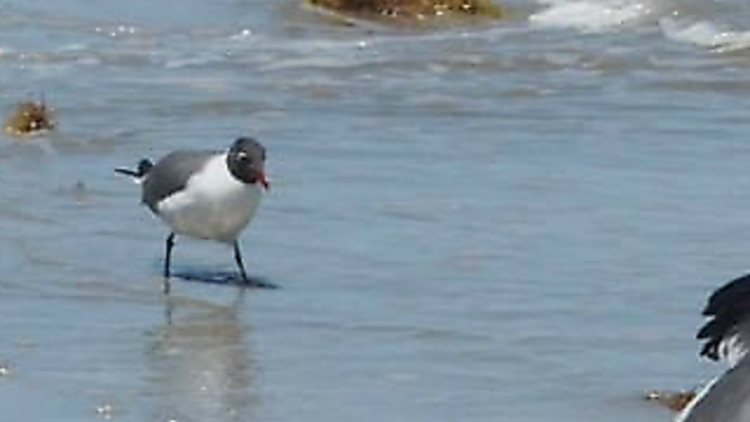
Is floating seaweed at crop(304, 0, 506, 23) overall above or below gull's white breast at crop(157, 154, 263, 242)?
below

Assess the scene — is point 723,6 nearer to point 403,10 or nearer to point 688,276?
point 403,10

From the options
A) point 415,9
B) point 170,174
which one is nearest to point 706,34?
point 415,9

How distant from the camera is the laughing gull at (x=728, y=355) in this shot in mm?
5129

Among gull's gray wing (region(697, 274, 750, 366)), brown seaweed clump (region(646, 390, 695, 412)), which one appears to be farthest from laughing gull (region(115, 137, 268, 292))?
gull's gray wing (region(697, 274, 750, 366))

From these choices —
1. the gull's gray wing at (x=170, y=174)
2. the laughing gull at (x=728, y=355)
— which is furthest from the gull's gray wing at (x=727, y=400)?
the gull's gray wing at (x=170, y=174)

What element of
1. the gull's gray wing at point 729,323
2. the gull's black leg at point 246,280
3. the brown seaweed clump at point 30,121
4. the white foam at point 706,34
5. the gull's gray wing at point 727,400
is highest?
the gull's gray wing at point 729,323

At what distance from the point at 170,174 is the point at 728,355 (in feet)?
16.6

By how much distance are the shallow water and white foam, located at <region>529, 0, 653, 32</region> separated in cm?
61

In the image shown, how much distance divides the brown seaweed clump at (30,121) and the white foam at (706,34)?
5584 mm

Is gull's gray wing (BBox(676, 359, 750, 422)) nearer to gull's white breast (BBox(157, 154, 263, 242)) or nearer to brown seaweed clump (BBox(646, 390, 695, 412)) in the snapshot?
brown seaweed clump (BBox(646, 390, 695, 412))

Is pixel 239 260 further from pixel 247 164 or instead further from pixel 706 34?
pixel 706 34

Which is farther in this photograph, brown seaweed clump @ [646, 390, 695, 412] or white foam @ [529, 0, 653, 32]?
white foam @ [529, 0, 653, 32]

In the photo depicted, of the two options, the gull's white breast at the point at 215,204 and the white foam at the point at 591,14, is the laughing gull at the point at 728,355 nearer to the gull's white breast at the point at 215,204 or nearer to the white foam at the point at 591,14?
the gull's white breast at the point at 215,204

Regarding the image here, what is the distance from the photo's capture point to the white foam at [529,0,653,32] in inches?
731
